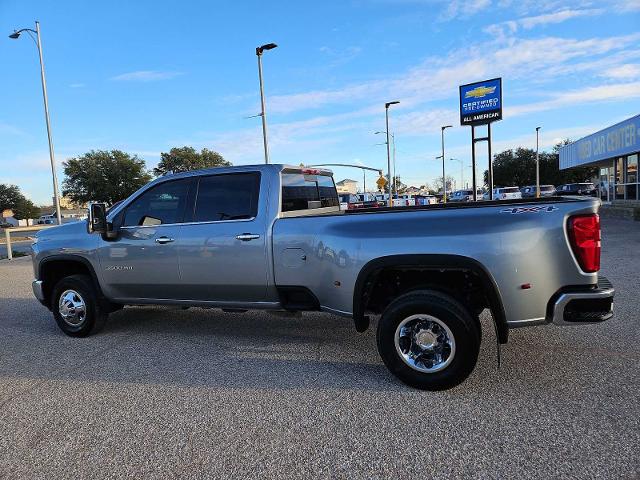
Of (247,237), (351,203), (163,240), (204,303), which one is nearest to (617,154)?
(351,203)

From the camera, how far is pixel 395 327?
13.1 feet

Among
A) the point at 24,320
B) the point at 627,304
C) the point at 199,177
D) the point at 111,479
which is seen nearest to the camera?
the point at 111,479

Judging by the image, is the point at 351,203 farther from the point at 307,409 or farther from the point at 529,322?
the point at 307,409

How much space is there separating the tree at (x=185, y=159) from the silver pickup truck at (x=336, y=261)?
5637 cm

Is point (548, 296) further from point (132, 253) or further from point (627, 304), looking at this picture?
point (132, 253)


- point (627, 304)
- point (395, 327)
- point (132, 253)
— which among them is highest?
point (132, 253)

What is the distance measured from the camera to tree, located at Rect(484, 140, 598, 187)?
241ft

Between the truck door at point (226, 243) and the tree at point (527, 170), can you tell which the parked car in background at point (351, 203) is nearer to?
the truck door at point (226, 243)

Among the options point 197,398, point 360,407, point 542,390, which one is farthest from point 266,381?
point 542,390

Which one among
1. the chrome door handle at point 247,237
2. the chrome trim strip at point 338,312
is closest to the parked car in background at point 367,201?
the chrome door handle at point 247,237

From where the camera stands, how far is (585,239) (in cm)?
353

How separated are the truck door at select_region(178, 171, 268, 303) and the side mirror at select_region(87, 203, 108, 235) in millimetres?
990

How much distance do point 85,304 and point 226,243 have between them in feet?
7.08

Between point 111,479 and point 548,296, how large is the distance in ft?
10.4
